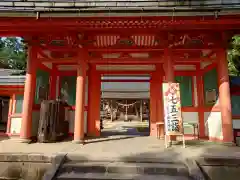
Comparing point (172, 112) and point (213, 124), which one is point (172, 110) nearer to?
point (172, 112)

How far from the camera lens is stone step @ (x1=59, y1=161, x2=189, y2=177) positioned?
439cm

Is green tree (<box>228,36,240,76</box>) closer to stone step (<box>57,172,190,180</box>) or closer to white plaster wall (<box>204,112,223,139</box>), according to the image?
white plaster wall (<box>204,112,223,139</box>)

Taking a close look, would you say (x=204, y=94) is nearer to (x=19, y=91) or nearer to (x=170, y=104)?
(x=170, y=104)

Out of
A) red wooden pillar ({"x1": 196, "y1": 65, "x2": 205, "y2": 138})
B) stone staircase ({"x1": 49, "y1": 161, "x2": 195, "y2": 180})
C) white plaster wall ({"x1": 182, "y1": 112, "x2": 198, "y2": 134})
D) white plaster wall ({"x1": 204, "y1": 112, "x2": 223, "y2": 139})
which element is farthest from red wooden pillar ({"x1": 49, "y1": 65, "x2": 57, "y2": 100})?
white plaster wall ({"x1": 204, "y1": 112, "x2": 223, "y2": 139})

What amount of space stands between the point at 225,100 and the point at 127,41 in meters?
4.04

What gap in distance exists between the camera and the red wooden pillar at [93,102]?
9.12 m

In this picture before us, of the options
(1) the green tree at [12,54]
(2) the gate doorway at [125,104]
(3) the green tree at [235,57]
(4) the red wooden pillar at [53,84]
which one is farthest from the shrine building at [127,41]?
(1) the green tree at [12,54]

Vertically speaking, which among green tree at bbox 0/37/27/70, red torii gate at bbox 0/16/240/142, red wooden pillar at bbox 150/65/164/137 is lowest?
red wooden pillar at bbox 150/65/164/137

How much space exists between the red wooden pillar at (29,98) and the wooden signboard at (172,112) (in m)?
4.74

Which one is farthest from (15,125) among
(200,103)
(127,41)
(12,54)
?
(12,54)

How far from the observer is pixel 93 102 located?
30.6ft

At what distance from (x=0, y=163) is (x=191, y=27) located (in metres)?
6.77

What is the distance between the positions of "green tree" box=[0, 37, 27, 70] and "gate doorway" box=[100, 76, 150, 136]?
9477 mm

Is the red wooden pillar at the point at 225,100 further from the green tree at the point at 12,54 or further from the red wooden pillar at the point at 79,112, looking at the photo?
the green tree at the point at 12,54
